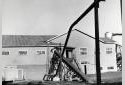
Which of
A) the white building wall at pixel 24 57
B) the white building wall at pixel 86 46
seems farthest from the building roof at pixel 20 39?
the white building wall at pixel 86 46

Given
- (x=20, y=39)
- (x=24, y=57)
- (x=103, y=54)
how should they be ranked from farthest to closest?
(x=103, y=54), (x=24, y=57), (x=20, y=39)

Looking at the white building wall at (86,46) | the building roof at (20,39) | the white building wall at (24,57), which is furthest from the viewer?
the white building wall at (86,46)

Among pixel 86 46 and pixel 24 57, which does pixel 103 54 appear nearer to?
pixel 86 46

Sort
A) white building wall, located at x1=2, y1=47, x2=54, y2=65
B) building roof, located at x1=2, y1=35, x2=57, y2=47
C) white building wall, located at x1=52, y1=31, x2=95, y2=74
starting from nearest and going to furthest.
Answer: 1. building roof, located at x1=2, y1=35, x2=57, y2=47
2. white building wall, located at x1=2, y1=47, x2=54, y2=65
3. white building wall, located at x1=52, y1=31, x2=95, y2=74

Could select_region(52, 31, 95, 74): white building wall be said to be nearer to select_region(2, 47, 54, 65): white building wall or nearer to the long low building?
the long low building

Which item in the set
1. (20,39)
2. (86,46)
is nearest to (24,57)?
(20,39)

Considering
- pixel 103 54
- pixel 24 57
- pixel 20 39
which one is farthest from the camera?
pixel 103 54

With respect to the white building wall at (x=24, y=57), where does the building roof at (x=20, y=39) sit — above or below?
above

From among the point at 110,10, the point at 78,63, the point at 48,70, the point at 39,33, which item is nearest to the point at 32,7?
the point at 39,33

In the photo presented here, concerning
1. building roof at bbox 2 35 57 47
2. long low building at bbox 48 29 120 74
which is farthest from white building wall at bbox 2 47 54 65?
long low building at bbox 48 29 120 74

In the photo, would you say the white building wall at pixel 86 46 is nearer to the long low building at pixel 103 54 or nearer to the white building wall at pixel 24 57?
the long low building at pixel 103 54

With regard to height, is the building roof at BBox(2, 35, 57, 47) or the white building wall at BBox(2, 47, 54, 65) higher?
the building roof at BBox(2, 35, 57, 47)

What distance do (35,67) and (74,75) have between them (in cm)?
84

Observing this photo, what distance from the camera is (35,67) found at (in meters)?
2.01
